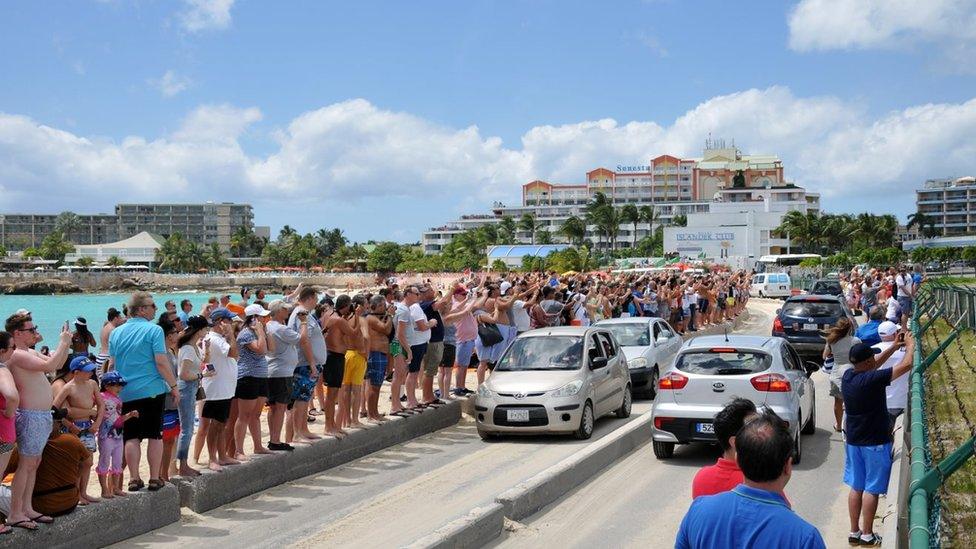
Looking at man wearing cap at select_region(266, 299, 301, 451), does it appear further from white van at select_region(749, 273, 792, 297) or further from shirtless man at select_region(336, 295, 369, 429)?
white van at select_region(749, 273, 792, 297)

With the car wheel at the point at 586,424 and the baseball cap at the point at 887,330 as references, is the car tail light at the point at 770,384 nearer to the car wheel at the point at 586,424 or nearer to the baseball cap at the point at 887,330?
the baseball cap at the point at 887,330

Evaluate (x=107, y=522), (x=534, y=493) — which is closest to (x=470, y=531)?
(x=534, y=493)

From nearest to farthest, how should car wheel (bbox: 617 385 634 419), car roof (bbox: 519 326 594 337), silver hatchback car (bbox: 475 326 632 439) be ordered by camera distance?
1. silver hatchback car (bbox: 475 326 632 439)
2. car roof (bbox: 519 326 594 337)
3. car wheel (bbox: 617 385 634 419)

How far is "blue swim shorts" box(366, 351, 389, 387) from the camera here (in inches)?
547

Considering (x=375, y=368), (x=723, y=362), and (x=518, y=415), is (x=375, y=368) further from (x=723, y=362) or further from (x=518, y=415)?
(x=723, y=362)

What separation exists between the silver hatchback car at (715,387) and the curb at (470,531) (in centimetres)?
358

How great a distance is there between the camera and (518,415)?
1364 cm

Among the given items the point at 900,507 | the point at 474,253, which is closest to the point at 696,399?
the point at 900,507

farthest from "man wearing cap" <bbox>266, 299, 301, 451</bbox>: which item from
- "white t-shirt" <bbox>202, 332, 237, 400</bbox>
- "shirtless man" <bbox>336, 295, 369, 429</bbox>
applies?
"shirtless man" <bbox>336, 295, 369, 429</bbox>

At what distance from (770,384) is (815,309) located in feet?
37.7

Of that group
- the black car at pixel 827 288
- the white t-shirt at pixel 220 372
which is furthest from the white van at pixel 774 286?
the white t-shirt at pixel 220 372

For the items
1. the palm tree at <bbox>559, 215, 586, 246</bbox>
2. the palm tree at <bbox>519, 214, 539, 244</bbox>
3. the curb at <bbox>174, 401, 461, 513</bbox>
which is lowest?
the curb at <bbox>174, 401, 461, 513</bbox>

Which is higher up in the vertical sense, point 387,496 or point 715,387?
point 715,387

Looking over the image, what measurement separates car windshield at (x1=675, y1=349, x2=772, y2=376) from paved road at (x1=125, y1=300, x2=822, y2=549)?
1203 mm
